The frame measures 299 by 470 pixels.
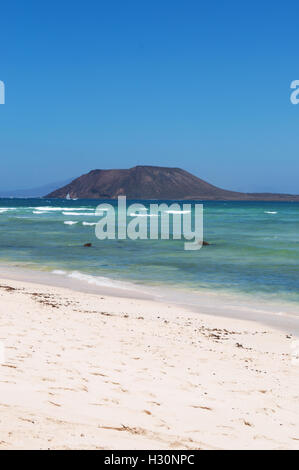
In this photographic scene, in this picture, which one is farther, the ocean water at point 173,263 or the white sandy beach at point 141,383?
the ocean water at point 173,263

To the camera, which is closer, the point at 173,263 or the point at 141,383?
the point at 141,383

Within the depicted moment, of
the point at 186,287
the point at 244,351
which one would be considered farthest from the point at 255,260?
the point at 244,351

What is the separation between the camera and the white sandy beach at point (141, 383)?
3975 mm

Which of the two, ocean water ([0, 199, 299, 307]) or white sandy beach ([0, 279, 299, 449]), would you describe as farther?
ocean water ([0, 199, 299, 307])

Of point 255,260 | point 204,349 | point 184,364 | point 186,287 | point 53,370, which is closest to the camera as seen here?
point 53,370

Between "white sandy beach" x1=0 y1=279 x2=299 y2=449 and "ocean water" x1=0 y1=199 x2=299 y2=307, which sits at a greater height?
"white sandy beach" x1=0 y1=279 x2=299 y2=449

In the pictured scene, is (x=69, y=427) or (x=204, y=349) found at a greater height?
(x=69, y=427)

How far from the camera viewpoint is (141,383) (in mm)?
5398

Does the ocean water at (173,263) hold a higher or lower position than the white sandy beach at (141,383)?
lower

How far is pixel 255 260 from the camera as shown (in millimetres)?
21891

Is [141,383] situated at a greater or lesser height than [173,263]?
greater

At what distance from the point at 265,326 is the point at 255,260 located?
12.4 m

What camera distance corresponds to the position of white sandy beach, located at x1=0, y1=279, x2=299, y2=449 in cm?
397
